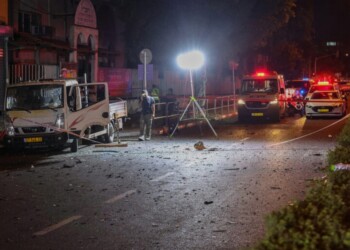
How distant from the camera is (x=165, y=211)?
26.8ft

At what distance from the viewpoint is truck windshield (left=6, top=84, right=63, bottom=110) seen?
15383mm

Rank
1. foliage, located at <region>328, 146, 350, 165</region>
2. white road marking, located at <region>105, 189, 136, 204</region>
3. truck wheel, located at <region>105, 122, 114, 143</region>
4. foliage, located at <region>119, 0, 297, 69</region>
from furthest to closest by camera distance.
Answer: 1. foliage, located at <region>119, 0, 297, 69</region>
2. truck wheel, located at <region>105, 122, 114, 143</region>
3. white road marking, located at <region>105, 189, 136, 204</region>
4. foliage, located at <region>328, 146, 350, 165</region>

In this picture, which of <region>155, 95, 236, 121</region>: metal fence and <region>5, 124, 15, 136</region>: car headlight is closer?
<region>5, 124, 15, 136</region>: car headlight

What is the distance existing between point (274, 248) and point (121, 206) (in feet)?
18.1

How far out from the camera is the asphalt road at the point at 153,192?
6.82 m

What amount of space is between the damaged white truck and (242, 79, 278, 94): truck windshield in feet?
39.4

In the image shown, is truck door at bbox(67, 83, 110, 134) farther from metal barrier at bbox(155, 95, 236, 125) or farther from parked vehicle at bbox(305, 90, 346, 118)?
parked vehicle at bbox(305, 90, 346, 118)

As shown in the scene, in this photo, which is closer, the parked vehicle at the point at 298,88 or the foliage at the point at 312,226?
the foliage at the point at 312,226

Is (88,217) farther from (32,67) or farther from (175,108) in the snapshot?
(175,108)

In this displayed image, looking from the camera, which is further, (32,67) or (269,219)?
(32,67)

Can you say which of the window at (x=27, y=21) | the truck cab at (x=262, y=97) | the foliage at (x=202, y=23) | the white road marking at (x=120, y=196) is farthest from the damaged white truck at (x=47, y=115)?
the foliage at (x=202, y=23)

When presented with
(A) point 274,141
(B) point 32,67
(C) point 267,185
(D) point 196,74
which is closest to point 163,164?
(C) point 267,185

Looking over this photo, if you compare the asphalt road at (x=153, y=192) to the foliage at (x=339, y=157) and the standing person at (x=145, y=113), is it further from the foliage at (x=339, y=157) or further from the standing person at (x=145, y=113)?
the foliage at (x=339, y=157)

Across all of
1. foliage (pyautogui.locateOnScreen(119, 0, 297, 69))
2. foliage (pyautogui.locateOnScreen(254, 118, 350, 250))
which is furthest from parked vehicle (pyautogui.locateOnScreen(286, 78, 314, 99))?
foliage (pyautogui.locateOnScreen(254, 118, 350, 250))
